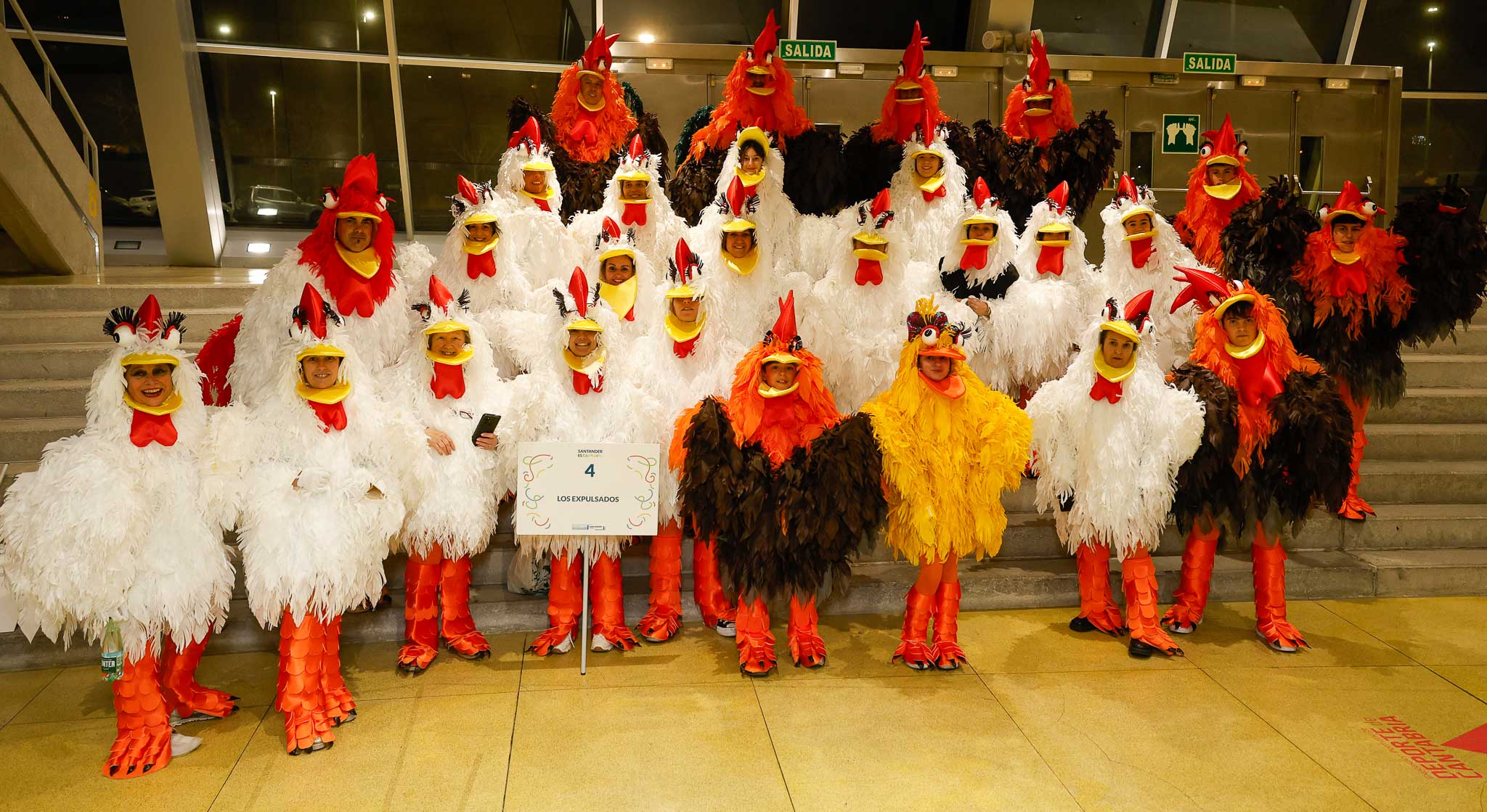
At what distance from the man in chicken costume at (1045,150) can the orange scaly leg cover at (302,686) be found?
12.7 feet

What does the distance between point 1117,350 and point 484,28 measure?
297 inches

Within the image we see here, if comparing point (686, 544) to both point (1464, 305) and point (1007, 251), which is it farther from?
point (1464, 305)

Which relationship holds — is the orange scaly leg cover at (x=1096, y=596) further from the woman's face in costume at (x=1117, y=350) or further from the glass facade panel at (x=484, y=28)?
the glass facade panel at (x=484, y=28)

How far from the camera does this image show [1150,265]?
4984mm

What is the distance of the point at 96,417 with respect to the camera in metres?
3.27

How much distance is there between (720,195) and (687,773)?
2.79m

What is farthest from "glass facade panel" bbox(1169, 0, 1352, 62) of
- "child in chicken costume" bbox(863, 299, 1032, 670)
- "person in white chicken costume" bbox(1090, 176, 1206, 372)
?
"child in chicken costume" bbox(863, 299, 1032, 670)

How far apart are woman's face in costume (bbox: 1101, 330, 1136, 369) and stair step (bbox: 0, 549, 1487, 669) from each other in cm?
117

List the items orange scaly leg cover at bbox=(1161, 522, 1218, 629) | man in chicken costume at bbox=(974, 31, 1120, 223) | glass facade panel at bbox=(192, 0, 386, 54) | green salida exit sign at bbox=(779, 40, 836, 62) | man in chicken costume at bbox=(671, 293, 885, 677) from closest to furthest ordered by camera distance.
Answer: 1. man in chicken costume at bbox=(671, 293, 885, 677)
2. orange scaly leg cover at bbox=(1161, 522, 1218, 629)
3. man in chicken costume at bbox=(974, 31, 1120, 223)
4. green salida exit sign at bbox=(779, 40, 836, 62)
5. glass facade panel at bbox=(192, 0, 386, 54)

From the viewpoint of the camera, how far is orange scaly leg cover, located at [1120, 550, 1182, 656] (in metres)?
4.12

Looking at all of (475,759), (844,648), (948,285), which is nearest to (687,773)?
(475,759)

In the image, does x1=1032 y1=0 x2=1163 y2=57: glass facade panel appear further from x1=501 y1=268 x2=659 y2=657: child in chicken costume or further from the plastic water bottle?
the plastic water bottle

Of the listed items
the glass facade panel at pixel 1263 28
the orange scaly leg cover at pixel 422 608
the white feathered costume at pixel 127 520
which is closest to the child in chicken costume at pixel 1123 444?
the orange scaly leg cover at pixel 422 608

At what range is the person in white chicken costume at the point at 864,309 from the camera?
4.61 m
